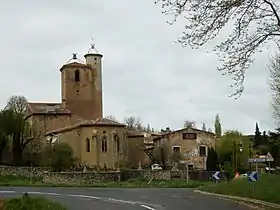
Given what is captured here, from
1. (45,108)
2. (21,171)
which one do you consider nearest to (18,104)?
(45,108)

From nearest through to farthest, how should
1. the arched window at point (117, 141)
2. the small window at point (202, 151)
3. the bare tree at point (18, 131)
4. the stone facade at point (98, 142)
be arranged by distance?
the bare tree at point (18, 131) < the stone facade at point (98, 142) < the arched window at point (117, 141) < the small window at point (202, 151)

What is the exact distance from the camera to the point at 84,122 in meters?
84.0

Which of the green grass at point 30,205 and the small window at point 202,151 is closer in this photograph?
the green grass at point 30,205

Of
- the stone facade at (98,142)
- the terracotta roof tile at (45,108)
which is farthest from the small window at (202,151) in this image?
the terracotta roof tile at (45,108)

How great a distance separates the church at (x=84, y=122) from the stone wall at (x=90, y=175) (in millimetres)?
8230

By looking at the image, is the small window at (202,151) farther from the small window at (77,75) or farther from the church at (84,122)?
the small window at (77,75)

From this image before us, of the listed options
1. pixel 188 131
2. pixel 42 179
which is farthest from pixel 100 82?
pixel 42 179

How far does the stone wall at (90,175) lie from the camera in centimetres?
6544

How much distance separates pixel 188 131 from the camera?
300ft

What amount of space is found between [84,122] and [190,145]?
1705 cm

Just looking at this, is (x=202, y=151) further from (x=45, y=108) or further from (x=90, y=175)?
(x=90, y=175)

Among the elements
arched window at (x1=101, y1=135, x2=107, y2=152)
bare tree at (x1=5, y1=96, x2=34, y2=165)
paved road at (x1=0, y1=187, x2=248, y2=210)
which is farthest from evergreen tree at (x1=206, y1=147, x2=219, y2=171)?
paved road at (x1=0, y1=187, x2=248, y2=210)

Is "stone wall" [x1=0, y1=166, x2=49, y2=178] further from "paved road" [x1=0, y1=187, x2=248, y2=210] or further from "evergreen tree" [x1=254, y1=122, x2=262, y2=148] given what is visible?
"evergreen tree" [x1=254, y1=122, x2=262, y2=148]

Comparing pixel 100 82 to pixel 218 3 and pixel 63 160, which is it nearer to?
pixel 63 160
